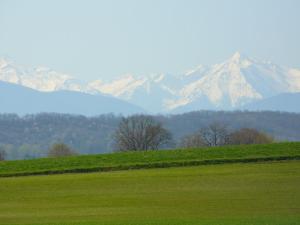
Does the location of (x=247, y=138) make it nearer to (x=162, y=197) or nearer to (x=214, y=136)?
(x=214, y=136)

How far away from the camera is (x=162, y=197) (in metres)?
30.7

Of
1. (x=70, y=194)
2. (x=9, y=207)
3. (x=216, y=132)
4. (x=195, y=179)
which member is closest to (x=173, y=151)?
(x=195, y=179)

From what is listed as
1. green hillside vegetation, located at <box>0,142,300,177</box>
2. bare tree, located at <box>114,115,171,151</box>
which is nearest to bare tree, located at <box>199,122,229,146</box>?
→ bare tree, located at <box>114,115,171,151</box>

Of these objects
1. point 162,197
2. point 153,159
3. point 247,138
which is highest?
point 247,138

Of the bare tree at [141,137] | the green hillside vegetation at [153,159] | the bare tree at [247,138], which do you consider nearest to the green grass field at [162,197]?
the green hillside vegetation at [153,159]

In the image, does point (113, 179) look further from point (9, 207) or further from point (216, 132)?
point (216, 132)

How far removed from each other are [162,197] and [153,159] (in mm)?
17368

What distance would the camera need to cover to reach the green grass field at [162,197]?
24.9m

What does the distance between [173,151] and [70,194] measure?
18202 mm

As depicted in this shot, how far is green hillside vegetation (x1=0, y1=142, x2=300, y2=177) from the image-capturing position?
4594 cm

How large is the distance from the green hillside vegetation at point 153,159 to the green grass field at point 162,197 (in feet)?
7.91

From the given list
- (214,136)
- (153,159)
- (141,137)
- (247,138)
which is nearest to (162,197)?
(153,159)

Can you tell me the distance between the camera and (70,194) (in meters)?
33.6

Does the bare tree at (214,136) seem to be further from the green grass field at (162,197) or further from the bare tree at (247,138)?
the green grass field at (162,197)
